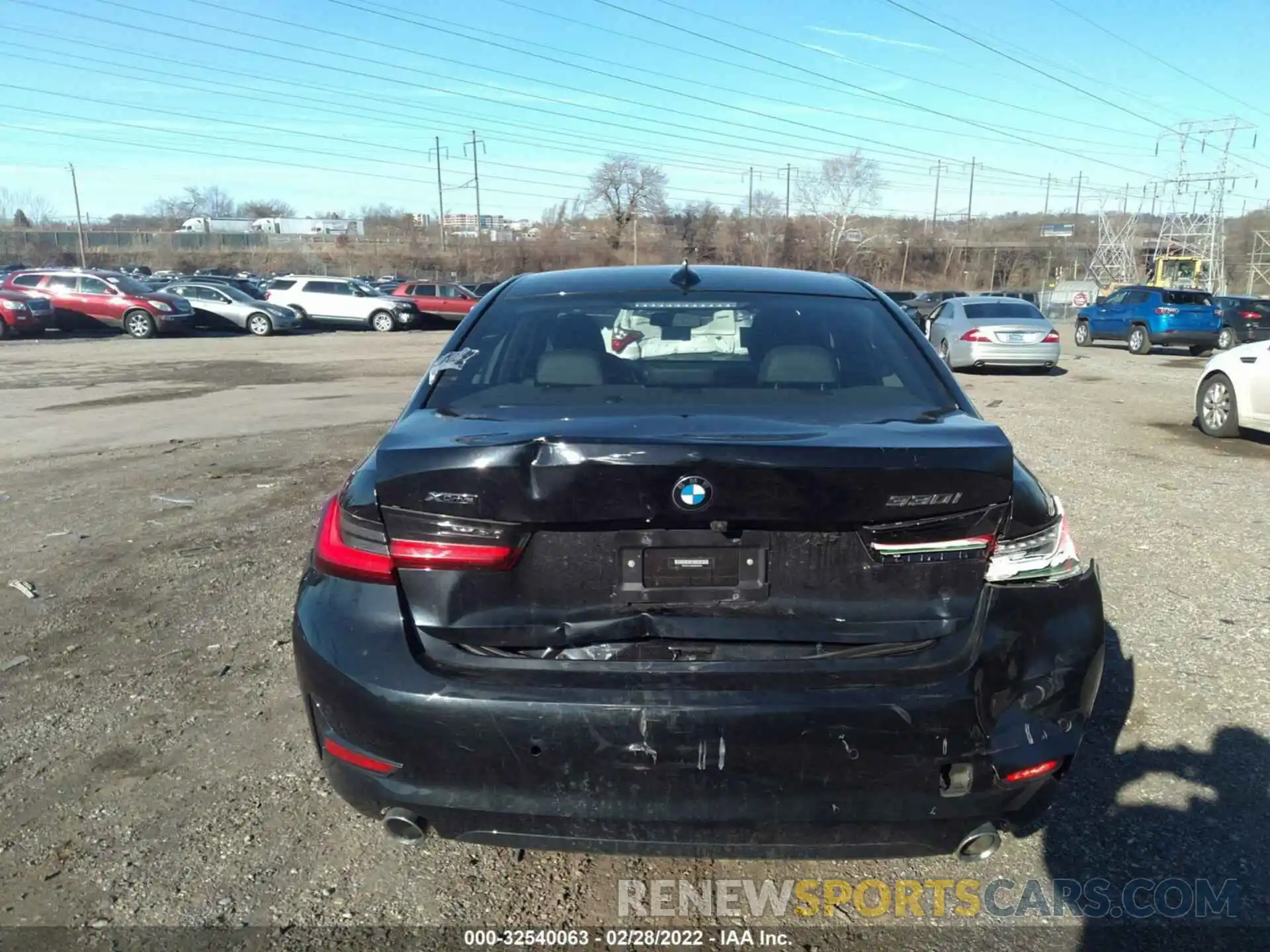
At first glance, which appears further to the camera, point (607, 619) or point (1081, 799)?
point (1081, 799)

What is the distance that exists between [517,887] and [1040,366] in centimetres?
1825

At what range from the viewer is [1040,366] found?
1841 cm

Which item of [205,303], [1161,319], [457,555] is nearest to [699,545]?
[457,555]

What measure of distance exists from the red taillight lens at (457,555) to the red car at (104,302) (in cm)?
2812

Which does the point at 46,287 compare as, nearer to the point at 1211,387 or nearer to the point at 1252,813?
the point at 1211,387

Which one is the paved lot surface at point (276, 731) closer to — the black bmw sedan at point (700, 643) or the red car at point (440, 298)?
the black bmw sedan at point (700, 643)

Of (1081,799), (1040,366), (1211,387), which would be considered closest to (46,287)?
(1040,366)

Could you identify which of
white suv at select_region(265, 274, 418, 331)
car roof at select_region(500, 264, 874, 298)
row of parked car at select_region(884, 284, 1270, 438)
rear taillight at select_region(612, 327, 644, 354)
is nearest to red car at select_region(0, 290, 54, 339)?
white suv at select_region(265, 274, 418, 331)

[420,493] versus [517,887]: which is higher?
[420,493]

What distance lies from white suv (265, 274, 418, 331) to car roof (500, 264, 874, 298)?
3033 centimetres

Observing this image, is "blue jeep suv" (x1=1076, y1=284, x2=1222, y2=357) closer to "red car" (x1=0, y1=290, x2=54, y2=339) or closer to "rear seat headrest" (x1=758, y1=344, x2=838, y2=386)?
"rear seat headrest" (x1=758, y1=344, x2=838, y2=386)

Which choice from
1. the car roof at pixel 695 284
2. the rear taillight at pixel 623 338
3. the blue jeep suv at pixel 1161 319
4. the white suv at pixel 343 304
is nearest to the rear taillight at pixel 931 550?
the rear taillight at pixel 623 338

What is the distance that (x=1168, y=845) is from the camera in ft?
9.09

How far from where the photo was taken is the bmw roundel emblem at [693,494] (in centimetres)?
209
